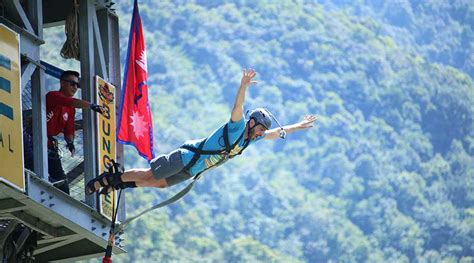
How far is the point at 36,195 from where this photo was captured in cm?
1708

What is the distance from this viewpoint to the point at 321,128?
9600cm

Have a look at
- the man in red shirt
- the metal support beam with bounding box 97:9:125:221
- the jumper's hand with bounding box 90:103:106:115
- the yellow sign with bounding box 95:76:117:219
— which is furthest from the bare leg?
the metal support beam with bounding box 97:9:125:221

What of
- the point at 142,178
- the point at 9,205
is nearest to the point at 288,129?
the point at 142,178

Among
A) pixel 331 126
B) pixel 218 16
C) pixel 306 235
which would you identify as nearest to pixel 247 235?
pixel 306 235

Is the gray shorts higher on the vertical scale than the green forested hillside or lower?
higher

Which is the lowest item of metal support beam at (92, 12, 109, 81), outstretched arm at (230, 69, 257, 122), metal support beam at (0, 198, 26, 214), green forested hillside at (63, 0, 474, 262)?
green forested hillside at (63, 0, 474, 262)

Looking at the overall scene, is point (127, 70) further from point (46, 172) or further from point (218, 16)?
point (218, 16)

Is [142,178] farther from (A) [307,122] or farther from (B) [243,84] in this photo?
(A) [307,122]

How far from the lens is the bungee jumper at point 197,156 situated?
16594 mm

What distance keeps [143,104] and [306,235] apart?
65325 millimetres

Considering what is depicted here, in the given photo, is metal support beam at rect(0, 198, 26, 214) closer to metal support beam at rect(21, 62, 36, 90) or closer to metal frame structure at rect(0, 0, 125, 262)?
metal frame structure at rect(0, 0, 125, 262)

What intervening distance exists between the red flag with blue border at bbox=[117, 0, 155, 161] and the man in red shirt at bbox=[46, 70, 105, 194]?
0.44m

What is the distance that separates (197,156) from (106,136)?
7.84 ft

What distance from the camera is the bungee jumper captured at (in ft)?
54.4
